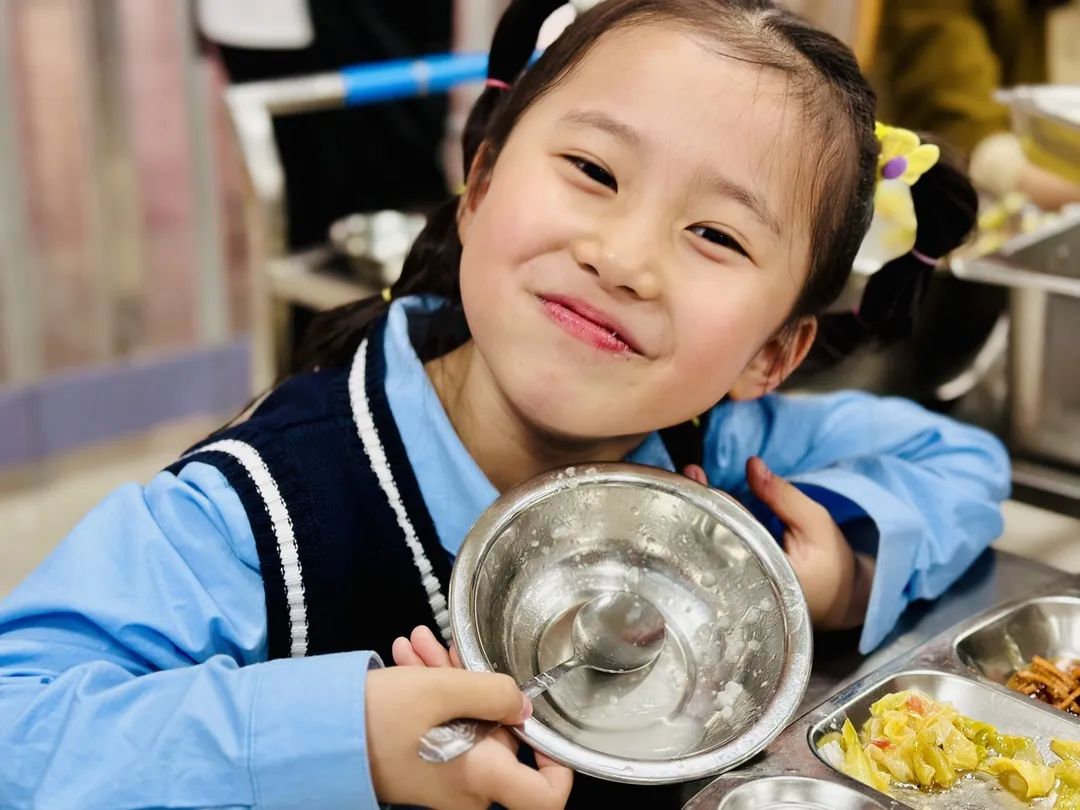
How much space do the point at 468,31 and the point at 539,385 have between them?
10.1 ft

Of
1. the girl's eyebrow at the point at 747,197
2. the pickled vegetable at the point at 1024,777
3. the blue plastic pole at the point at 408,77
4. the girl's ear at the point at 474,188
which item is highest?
the girl's eyebrow at the point at 747,197

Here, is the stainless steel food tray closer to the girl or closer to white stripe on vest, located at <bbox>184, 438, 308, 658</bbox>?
the girl

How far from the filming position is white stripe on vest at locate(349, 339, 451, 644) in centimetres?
101

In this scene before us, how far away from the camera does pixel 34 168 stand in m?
3.81

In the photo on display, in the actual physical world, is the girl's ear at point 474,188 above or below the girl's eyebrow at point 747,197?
below

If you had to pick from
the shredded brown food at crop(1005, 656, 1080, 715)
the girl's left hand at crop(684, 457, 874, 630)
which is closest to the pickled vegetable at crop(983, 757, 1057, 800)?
the shredded brown food at crop(1005, 656, 1080, 715)

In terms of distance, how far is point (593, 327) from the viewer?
0.96m

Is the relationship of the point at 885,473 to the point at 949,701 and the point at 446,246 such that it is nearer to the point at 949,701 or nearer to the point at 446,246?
the point at 949,701

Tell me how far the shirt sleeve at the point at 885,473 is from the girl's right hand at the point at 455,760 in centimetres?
42

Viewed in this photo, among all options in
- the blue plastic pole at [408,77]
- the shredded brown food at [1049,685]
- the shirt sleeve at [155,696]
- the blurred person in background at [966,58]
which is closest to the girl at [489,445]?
the shirt sleeve at [155,696]

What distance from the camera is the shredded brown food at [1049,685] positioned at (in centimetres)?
99

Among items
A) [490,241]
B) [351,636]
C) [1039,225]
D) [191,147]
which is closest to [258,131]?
[490,241]

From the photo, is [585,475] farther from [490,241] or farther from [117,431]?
[117,431]

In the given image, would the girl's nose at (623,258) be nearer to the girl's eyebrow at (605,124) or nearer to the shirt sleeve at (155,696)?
the girl's eyebrow at (605,124)
